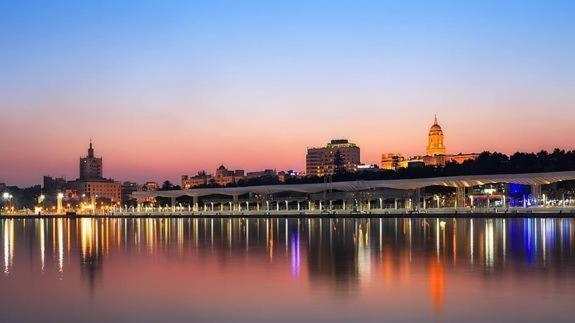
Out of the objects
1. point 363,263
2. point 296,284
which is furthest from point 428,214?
point 296,284

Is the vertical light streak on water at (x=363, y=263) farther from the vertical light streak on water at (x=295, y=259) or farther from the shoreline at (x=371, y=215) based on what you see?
the shoreline at (x=371, y=215)

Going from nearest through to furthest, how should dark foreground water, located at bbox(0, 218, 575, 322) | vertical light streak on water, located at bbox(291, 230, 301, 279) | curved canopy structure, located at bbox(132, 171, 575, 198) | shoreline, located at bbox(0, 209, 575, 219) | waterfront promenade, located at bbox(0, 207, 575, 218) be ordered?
dark foreground water, located at bbox(0, 218, 575, 322), vertical light streak on water, located at bbox(291, 230, 301, 279), shoreline, located at bbox(0, 209, 575, 219), waterfront promenade, located at bbox(0, 207, 575, 218), curved canopy structure, located at bbox(132, 171, 575, 198)

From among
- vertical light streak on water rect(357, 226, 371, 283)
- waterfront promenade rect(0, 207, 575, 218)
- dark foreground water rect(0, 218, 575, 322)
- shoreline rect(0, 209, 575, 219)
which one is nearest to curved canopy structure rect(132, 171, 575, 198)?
waterfront promenade rect(0, 207, 575, 218)

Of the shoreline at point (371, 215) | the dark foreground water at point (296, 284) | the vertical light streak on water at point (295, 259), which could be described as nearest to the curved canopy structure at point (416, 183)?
the shoreline at point (371, 215)

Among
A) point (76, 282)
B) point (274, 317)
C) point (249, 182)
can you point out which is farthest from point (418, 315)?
point (249, 182)

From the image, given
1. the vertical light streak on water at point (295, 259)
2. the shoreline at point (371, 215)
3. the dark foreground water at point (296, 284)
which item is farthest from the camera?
the shoreline at point (371, 215)

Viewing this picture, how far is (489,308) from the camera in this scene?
16047 mm

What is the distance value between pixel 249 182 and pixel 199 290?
148444 millimetres

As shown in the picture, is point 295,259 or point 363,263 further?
point 295,259

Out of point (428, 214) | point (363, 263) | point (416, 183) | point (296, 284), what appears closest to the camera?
point (296, 284)

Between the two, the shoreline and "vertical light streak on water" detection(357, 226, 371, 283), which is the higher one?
"vertical light streak on water" detection(357, 226, 371, 283)

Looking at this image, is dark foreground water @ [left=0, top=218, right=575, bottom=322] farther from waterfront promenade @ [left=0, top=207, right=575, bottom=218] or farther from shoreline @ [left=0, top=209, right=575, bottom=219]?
waterfront promenade @ [left=0, top=207, right=575, bottom=218]

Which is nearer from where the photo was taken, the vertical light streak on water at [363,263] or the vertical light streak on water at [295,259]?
the vertical light streak on water at [363,263]

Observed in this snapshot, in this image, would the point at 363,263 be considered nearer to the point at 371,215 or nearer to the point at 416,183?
the point at 371,215
